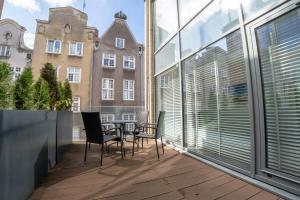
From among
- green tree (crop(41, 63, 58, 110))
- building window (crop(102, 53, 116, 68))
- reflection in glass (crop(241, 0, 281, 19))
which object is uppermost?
building window (crop(102, 53, 116, 68))

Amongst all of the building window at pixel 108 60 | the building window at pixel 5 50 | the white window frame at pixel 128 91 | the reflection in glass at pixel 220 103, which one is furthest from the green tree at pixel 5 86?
the building window at pixel 5 50

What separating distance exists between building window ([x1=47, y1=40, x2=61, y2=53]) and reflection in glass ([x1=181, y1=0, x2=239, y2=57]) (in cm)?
1067

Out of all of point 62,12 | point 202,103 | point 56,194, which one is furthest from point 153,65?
point 62,12

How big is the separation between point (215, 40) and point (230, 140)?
155 cm

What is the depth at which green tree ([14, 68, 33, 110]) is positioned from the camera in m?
2.32

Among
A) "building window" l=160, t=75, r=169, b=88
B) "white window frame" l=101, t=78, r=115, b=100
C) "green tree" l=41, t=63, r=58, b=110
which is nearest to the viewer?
"green tree" l=41, t=63, r=58, b=110

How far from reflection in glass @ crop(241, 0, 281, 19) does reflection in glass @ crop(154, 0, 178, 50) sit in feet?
6.80

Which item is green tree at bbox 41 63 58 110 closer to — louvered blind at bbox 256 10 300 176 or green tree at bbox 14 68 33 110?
green tree at bbox 14 68 33 110

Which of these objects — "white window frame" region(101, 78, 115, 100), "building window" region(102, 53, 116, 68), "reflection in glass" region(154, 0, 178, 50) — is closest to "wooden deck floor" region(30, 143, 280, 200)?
"reflection in glass" region(154, 0, 178, 50)

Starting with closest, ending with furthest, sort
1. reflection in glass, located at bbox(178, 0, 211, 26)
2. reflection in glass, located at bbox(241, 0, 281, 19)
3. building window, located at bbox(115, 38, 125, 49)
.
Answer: reflection in glass, located at bbox(241, 0, 281, 19), reflection in glass, located at bbox(178, 0, 211, 26), building window, located at bbox(115, 38, 125, 49)

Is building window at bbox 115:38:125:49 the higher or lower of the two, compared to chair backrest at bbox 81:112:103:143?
higher

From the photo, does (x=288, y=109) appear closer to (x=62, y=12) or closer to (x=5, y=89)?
(x=5, y=89)

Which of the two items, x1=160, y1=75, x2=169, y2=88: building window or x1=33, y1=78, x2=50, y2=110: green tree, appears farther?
x1=160, y1=75, x2=169, y2=88: building window

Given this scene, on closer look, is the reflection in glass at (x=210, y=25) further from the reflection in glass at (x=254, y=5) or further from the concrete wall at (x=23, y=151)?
the concrete wall at (x=23, y=151)
